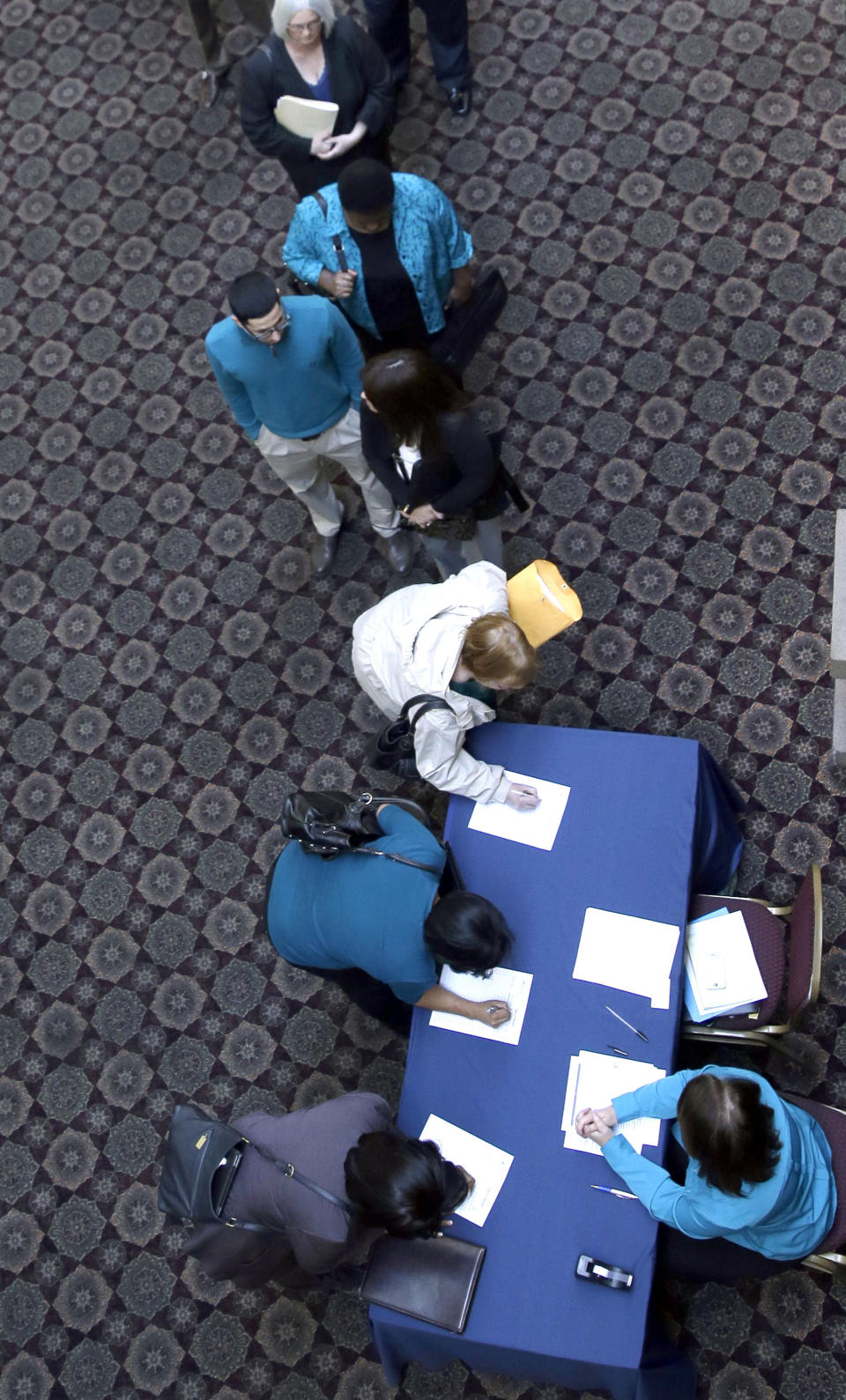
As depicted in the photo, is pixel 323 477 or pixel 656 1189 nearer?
pixel 656 1189

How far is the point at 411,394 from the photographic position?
3078 millimetres

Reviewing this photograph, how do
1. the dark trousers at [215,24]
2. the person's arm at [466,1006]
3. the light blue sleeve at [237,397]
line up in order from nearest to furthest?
1. the person's arm at [466,1006]
2. the light blue sleeve at [237,397]
3. the dark trousers at [215,24]

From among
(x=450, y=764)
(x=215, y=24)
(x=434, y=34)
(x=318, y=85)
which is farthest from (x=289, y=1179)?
(x=215, y=24)

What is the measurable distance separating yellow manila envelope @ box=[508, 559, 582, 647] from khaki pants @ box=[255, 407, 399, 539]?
2.98 ft

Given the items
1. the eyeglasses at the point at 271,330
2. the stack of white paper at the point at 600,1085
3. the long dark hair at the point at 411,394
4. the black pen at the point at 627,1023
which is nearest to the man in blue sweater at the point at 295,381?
the eyeglasses at the point at 271,330

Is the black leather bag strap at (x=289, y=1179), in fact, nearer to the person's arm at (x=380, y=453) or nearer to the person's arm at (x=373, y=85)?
the person's arm at (x=380, y=453)

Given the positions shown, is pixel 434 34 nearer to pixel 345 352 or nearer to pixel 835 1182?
pixel 345 352

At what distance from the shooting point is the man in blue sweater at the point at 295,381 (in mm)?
3225

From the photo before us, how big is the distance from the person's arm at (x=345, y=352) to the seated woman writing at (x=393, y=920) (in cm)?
154

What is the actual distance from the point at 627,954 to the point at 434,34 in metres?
4.02

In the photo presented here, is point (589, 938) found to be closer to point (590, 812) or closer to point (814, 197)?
point (590, 812)

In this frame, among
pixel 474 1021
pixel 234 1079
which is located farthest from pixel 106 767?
pixel 474 1021

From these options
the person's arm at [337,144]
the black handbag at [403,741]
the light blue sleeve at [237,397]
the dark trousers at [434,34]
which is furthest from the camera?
the dark trousers at [434,34]

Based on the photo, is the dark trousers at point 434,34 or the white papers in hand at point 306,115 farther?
the dark trousers at point 434,34
